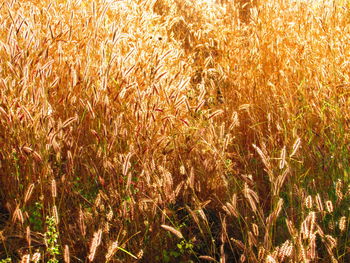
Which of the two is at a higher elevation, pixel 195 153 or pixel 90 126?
pixel 90 126

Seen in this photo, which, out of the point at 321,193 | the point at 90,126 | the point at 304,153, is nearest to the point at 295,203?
the point at 321,193

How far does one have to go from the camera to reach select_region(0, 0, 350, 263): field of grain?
1888 mm

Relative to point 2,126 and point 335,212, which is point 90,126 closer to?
point 2,126

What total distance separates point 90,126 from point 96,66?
0.38 m

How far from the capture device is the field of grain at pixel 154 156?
1888mm

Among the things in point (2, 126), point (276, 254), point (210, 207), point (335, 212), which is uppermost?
point (2, 126)

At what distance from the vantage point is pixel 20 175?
219 cm

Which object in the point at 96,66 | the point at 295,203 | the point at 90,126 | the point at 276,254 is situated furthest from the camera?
the point at 96,66

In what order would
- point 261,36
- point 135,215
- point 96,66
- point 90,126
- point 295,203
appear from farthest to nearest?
point 261,36 → point 96,66 → point 90,126 → point 295,203 → point 135,215

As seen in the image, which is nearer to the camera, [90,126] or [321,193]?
[321,193]

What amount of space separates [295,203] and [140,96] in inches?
34.0

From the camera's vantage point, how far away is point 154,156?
242 cm

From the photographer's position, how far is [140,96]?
7.17ft

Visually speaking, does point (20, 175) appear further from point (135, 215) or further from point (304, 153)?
point (304, 153)
